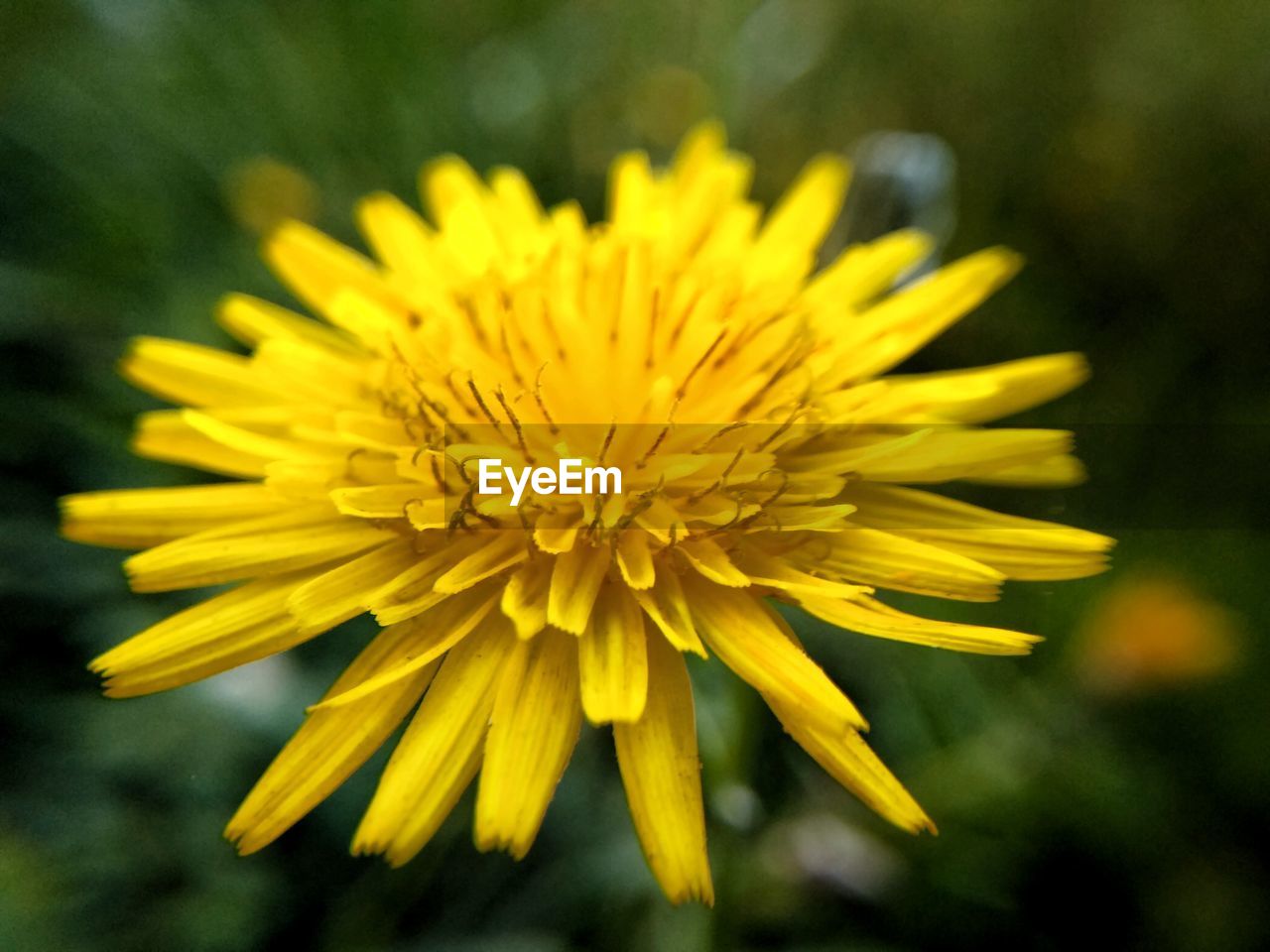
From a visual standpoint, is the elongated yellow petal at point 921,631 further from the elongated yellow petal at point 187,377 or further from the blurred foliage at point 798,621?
the elongated yellow petal at point 187,377

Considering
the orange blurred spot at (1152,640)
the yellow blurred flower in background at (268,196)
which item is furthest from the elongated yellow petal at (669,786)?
the yellow blurred flower in background at (268,196)

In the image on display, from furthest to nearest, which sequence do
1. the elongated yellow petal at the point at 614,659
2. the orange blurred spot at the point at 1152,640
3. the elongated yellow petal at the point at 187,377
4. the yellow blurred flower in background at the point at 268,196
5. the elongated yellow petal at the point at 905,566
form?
the yellow blurred flower in background at the point at 268,196 < the orange blurred spot at the point at 1152,640 < the elongated yellow petal at the point at 187,377 < the elongated yellow petal at the point at 905,566 < the elongated yellow petal at the point at 614,659

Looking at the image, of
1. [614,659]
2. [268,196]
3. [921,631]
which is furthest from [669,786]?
[268,196]

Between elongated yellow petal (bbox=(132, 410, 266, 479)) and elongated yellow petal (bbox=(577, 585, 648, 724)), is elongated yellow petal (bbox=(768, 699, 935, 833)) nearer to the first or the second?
elongated yellow petal (bbox=(577, 585, 648, 724))

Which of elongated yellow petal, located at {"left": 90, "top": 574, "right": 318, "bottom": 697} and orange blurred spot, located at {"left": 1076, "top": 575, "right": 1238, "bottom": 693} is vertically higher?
elongated yellow petal, located at {"left": 90, "top": 574, "right": 318, "bottom": 697}

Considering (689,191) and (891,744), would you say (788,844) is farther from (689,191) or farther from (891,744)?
(689,191)

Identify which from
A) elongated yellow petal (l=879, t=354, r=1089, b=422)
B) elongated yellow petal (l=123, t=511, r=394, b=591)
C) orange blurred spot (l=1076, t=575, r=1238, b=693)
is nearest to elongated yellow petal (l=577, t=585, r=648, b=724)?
elongated yellow petal (l=123, t=511, r=394, b=591)

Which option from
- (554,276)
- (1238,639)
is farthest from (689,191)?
(1238,639)

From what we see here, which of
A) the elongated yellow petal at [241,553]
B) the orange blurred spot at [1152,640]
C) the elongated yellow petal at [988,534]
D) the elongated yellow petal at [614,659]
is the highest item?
the elongated yellow petal at [241,553]
